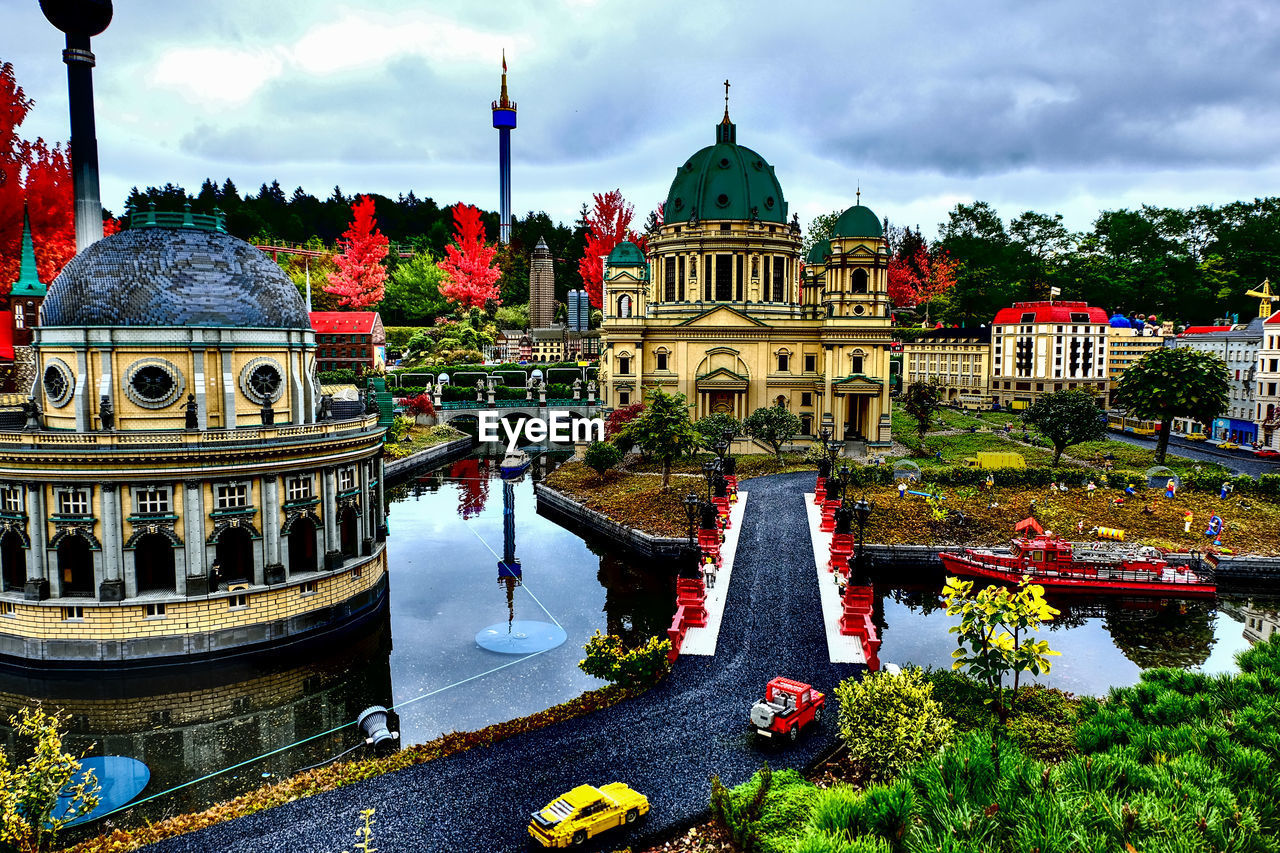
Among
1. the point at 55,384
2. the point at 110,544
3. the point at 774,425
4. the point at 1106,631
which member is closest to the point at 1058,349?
the point at 774,425

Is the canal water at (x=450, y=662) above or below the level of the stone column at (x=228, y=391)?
below

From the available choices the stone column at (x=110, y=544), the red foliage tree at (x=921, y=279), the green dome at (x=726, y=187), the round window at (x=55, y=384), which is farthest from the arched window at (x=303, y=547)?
the red foliage tree at (x=921, y=279)

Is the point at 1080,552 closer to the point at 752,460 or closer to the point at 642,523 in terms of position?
the point at 642,523

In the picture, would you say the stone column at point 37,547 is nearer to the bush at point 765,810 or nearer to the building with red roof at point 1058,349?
the bush at point 765,810

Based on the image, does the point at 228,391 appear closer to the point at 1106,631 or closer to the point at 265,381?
the point at 265,381

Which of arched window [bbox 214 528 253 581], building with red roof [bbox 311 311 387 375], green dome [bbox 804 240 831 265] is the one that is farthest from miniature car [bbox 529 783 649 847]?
building with red roof [bbox 311 311 387 375]

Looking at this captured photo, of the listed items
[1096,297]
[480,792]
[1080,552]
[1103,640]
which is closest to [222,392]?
[480,792]
